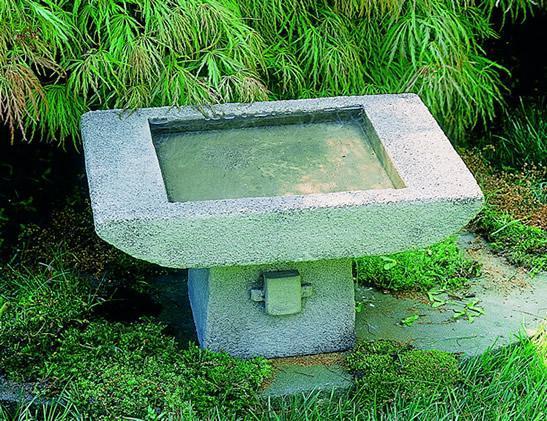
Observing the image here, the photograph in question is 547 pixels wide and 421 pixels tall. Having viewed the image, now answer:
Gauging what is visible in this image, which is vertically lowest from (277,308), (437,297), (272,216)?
(437,297)

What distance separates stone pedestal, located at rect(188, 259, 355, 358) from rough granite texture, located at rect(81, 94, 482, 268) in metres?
0.32

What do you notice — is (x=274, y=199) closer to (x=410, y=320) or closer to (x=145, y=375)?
(x=145, y=375)

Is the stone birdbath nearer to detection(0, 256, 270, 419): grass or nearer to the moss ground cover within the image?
detection(0, 256, 270, 419): grass

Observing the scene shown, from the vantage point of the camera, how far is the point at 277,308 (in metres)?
3.24

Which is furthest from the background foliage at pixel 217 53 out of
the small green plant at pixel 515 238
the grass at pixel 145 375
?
the grass at pixel 145 375

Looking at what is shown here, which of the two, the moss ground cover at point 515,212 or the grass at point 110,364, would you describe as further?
the moss ground cover at point 515,212

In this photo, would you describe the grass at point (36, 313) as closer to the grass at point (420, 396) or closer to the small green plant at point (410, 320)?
the grass at point (420, 396)

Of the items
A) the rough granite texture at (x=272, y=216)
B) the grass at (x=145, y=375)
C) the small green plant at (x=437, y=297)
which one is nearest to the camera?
the rough granite texture at (x=272, y=216)

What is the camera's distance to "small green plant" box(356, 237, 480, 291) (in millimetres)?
3867

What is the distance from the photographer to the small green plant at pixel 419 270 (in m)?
3.87

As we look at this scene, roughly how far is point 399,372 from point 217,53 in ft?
4.12

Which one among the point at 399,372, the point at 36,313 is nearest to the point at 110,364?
the point at 36,313

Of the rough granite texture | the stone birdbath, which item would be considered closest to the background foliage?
the stone birdbath

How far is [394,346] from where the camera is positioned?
11.0 feet
